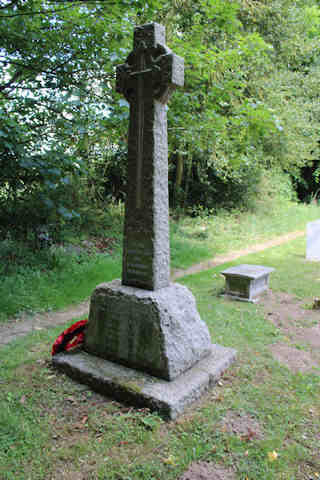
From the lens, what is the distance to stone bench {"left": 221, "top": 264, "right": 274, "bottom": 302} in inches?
225

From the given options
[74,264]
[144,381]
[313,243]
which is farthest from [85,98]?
[313,243]

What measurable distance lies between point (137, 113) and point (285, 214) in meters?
13.7

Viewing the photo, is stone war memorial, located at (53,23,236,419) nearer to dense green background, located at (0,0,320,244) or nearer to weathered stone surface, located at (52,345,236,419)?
weathered stone surface, located at (52,345,236,419)

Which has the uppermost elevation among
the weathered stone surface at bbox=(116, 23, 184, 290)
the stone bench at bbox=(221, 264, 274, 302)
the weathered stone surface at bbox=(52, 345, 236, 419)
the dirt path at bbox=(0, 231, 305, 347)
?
the weathered stone surface at bbox=(116, 23, 184, 290)

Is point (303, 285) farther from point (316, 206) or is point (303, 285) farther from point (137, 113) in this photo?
point (316, 206)

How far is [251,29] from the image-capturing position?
41.4ft

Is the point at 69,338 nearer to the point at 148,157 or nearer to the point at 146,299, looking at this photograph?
the point at 146,299

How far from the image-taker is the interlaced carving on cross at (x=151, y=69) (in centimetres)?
310

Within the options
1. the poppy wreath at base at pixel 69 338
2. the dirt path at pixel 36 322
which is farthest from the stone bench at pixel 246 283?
the poppy wreath at base at pixel 69 338

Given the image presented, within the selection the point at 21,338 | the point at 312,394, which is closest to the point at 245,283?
the point at 312,394

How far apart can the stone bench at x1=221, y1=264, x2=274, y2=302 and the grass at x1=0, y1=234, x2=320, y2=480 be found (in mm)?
1951

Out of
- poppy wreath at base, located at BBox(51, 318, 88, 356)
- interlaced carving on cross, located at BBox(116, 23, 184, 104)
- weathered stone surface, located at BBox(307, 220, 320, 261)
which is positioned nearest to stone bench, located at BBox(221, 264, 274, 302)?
poppy wreath at base, located at BBox(51, 318, 88, 356)

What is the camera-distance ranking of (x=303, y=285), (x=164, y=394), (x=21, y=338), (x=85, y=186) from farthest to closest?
(x=85, y=186) < (x=303, y=285) < (x=21, y=338) < (x=164, y=394)

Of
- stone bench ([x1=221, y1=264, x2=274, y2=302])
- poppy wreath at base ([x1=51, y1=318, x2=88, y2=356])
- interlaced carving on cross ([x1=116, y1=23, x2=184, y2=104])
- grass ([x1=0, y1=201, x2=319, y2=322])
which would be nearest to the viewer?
interlaced carving on cross ([x1=116, y1=23, x2=184, y2=104])
